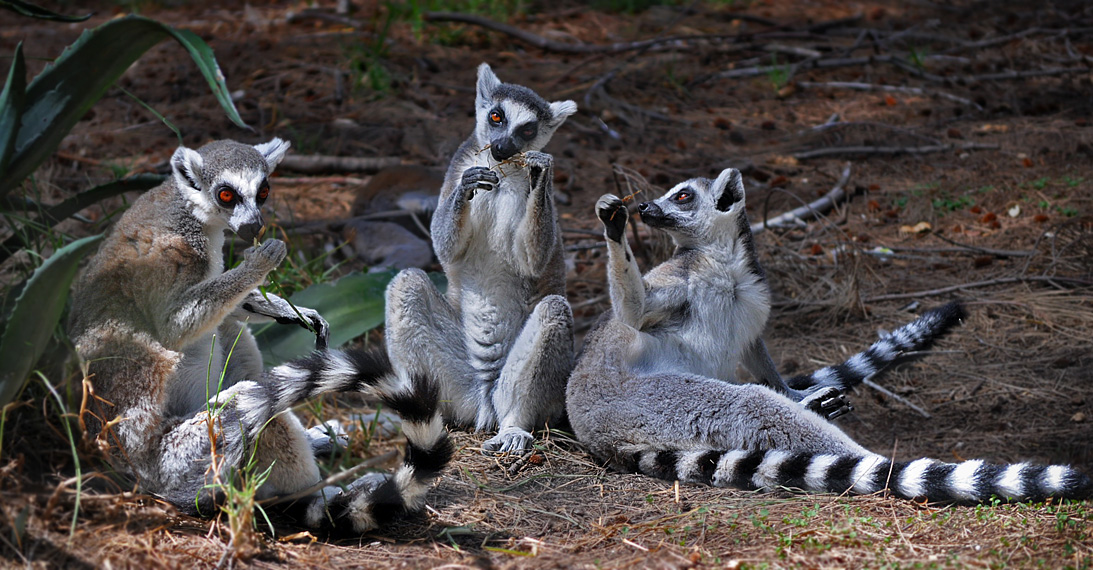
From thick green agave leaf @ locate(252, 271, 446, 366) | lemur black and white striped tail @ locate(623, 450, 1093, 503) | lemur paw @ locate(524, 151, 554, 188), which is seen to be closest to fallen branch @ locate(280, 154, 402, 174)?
thick green agave leaf @ locate(252, 271, 446, 366)

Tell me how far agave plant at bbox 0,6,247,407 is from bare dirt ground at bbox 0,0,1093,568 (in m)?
0.41

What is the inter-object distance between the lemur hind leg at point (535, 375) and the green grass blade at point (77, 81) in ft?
6.16

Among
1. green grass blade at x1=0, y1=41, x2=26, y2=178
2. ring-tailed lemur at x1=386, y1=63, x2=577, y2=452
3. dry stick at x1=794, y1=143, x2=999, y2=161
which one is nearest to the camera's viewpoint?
green grass blade at x1=0, y1=41, x2=26, y2=178

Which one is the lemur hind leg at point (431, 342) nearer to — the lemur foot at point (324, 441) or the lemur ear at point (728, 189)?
the lemur foot at point (324, 441)

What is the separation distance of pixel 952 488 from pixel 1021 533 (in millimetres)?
373

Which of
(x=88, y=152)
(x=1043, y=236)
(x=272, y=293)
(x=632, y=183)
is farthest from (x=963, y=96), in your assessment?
(x=88, y=152)

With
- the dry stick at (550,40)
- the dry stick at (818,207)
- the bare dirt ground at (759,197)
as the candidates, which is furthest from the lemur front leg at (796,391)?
the dry stick at (550,40)

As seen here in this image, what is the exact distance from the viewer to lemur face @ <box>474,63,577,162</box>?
4.44 meters

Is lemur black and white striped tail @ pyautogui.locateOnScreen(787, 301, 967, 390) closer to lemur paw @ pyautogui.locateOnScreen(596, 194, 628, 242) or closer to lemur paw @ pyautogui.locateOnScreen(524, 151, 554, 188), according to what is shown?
lemur paw @ pyautogui.locateOnScreen(596, 194, 628, 242)

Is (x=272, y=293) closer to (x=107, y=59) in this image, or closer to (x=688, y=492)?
(x=107, y=59)

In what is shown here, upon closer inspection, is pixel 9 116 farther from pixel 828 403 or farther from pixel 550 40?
pixel 550 40

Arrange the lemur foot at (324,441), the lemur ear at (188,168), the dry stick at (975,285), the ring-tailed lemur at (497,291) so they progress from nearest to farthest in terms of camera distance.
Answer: the lemur ear at (188,168) → the lemur foot at (324,441) → the ring-tailed lemur at (497,291) → the dry stick at (975,285)

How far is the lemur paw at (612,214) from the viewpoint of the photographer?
4156mm

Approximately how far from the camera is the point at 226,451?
322 cm
